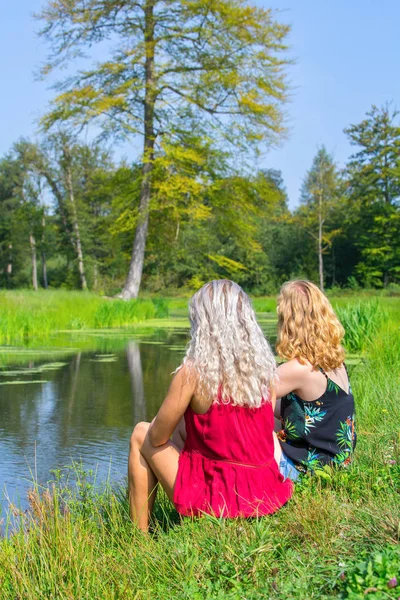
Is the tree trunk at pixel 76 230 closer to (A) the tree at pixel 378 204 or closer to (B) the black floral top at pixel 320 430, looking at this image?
(A) the tree at pixel 378 204

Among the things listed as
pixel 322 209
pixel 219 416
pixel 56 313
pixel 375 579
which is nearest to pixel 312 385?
pixel 219 416

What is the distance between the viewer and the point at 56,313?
47.4 feet

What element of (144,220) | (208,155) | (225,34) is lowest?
(144,220)

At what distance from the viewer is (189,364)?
268cm

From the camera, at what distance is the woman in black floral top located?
316 cm

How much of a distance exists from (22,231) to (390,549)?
141ft

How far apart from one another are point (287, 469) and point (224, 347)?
74 cm

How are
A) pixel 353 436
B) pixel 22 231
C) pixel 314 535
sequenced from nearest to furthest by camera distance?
1. pixel 314 535
2. pixel 353 436
3. pixel 22 231

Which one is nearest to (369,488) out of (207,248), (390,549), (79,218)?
(390,549)

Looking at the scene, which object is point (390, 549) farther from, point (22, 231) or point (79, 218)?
point (22, 231)

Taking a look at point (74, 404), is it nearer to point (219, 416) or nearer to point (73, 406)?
point (73, 406)

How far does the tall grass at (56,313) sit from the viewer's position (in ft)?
42.5

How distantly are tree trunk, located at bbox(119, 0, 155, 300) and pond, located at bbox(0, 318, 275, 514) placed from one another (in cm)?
804

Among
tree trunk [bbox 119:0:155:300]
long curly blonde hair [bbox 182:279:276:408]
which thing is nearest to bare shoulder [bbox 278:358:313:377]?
long curly blonde hair [bbox 182:279:276:408]
